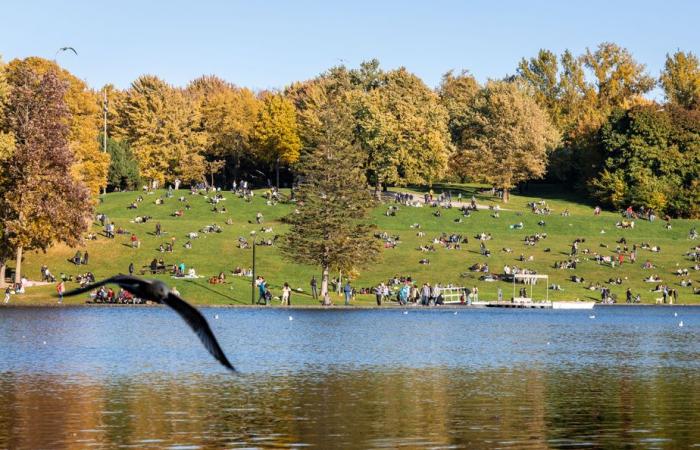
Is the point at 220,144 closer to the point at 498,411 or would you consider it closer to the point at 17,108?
the point at 17,108

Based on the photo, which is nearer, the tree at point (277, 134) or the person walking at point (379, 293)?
the person walking at point (379, 293)

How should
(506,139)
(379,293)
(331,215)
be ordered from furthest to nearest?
(506,139)
(331,215)
(379,293)

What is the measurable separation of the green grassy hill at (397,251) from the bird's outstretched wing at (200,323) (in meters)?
74.3

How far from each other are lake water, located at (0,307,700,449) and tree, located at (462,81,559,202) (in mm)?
93667

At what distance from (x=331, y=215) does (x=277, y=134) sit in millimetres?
72511

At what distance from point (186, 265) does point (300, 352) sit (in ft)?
183

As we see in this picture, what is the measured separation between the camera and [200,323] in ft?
62.7

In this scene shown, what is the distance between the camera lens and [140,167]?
170 m

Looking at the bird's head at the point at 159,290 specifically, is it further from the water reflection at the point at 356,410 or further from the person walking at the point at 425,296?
the person walking at the point at 425,296

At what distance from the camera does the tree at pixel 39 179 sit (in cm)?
9481

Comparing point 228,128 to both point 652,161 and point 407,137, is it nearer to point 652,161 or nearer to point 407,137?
point 407,137

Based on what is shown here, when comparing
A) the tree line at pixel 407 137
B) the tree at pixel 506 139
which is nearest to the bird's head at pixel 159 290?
the tree line at pixel 407 137

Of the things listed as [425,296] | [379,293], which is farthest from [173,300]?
[425,296]

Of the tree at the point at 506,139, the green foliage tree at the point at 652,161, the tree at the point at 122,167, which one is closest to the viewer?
the green foliage tree at the point at 652,161
